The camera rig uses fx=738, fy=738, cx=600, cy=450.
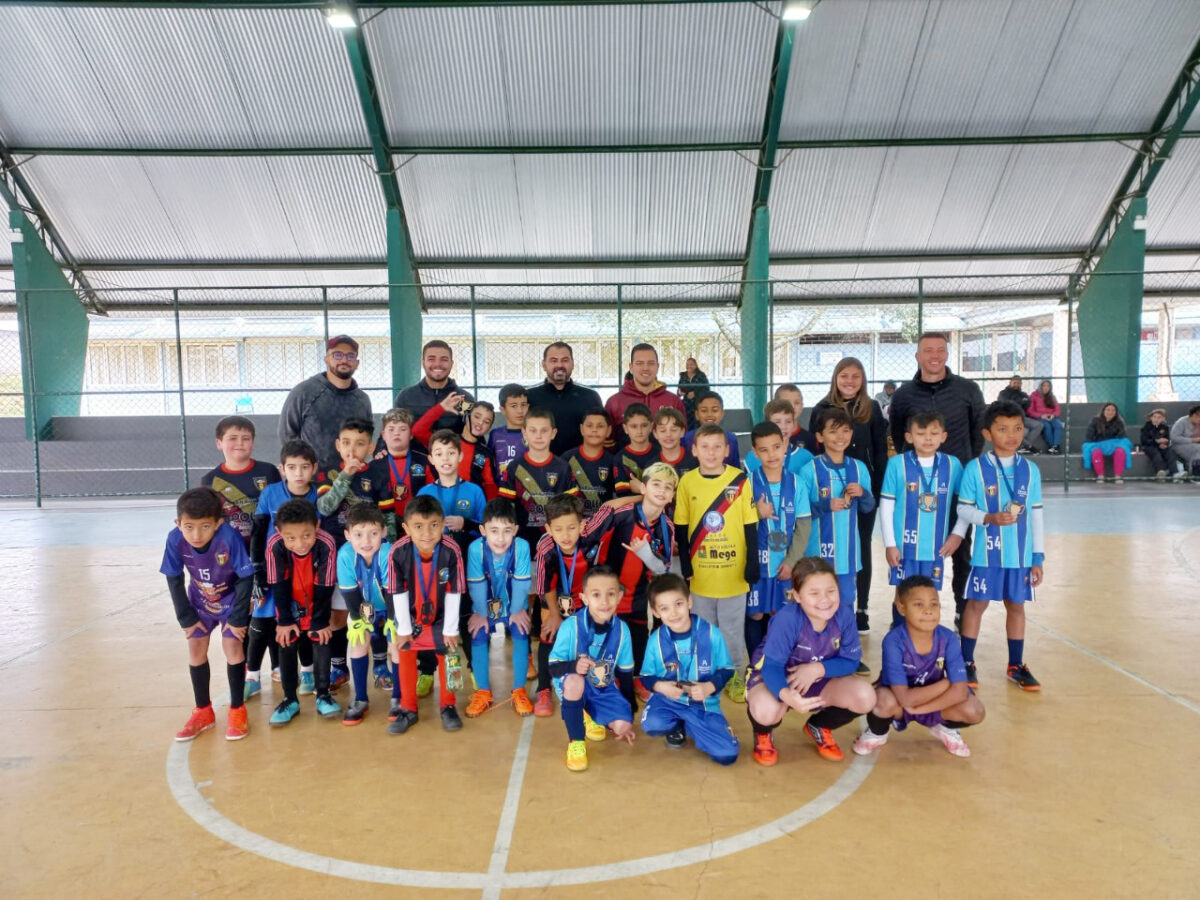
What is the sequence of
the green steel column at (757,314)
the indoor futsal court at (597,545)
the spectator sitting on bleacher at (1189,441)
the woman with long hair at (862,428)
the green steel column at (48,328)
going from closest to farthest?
1. the indoor futsal court at (597,545)
2. the woman with long hair at (862,428)
3. the spectator sitting on bleacher at (1189,441)
4. the green steel column at (757,314)
5. the green steel column at (48,328)

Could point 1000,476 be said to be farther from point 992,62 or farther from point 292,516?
point 992,62

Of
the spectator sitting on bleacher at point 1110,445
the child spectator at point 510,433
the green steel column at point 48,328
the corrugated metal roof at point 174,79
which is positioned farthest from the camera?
the green steel column at point 48,328

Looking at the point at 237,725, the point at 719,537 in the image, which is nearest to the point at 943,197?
the point at 719,537

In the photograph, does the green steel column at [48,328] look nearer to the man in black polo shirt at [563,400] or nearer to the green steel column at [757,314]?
the man in black polo shirt at [563,400]

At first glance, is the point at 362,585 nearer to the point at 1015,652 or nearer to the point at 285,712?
the point at 285,712

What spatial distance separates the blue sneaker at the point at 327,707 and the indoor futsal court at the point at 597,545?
0.18 feet

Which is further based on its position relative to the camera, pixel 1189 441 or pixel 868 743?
pixel 1189 441

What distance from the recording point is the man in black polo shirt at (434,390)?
5.03 m

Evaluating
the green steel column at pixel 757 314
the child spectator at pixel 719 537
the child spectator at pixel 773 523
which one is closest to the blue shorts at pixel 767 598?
the child spectator at pixel 773 523

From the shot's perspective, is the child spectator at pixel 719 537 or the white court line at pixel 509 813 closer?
the white court line at pixel 509 813

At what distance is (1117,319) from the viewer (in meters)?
14.3

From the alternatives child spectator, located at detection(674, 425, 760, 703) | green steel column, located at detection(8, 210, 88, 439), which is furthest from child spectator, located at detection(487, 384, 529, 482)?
green steel column, located at detection(8, 210, 88, 439)

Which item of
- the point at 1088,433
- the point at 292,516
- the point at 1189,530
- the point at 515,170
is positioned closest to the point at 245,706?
the point at 292,516

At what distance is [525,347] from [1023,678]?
1677cm
